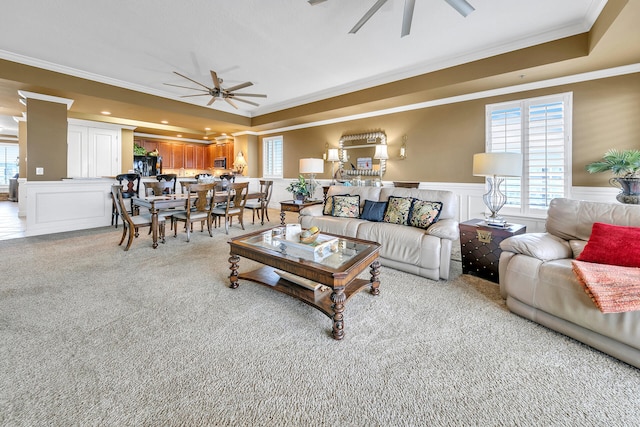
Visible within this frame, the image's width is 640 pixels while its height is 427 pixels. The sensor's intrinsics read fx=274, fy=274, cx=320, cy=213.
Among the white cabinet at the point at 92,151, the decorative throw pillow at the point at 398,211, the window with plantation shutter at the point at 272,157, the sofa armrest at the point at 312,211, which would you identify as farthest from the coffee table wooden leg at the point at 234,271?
the white cabinet at the point at 92,151

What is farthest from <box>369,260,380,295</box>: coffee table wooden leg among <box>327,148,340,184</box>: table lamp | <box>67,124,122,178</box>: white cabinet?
<box>67,124,122,178</box>: white cabinet

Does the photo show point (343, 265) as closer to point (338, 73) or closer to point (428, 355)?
point (428, 355)

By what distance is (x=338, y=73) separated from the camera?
4.87m

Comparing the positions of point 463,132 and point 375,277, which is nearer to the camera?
point 375,277

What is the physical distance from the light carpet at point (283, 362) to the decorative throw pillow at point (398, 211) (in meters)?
1.00

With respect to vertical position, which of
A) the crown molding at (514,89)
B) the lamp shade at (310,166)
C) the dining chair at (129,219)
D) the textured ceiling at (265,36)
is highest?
the textured ceiling at (265,36)

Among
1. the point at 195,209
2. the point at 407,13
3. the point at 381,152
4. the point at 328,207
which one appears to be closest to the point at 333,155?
the point at 381,152

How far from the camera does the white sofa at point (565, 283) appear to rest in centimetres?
157

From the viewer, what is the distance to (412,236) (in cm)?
297

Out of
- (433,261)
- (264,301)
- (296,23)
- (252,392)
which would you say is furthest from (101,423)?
(296,23)

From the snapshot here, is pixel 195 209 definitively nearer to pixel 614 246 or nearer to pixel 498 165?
pixel 498 165

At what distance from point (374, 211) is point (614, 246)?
2.25 m

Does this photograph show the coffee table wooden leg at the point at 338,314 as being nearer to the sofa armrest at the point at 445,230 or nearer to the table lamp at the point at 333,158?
the sofa armrest at the point at 445,230

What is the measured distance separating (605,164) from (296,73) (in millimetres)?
4629
